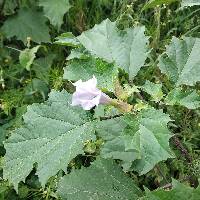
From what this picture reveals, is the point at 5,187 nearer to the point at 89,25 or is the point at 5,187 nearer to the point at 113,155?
the point at 113,155

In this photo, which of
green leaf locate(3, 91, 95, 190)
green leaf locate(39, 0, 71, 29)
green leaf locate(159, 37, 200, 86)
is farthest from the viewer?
green leaf locate(39, 0, 71, 29)

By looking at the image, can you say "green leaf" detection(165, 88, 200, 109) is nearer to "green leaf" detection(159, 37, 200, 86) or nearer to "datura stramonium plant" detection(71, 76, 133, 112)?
"green leaf" detection(159, 37, 200, 86)

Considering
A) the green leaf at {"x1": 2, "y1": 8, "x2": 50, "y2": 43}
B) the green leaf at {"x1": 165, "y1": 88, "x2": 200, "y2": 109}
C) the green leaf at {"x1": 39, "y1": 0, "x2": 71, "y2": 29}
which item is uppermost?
the green leaf at {"x1": 165, "y1": 88, "x2": 200, "y2": 109}

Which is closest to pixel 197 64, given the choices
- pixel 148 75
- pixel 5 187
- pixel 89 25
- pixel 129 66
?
pixel 129 66

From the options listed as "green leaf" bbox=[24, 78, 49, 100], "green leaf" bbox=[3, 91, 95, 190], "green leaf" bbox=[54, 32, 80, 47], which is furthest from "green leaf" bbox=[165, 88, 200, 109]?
"green leaf" bbox=[24, 78, 49, 100]

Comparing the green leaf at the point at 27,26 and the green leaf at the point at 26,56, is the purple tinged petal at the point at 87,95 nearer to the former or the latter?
the green leaf at the point at 26,56

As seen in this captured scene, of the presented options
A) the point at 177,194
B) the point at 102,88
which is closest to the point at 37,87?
the point at 102,88

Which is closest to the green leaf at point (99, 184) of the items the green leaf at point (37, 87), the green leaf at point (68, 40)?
the green leaf at point (68, 40)
